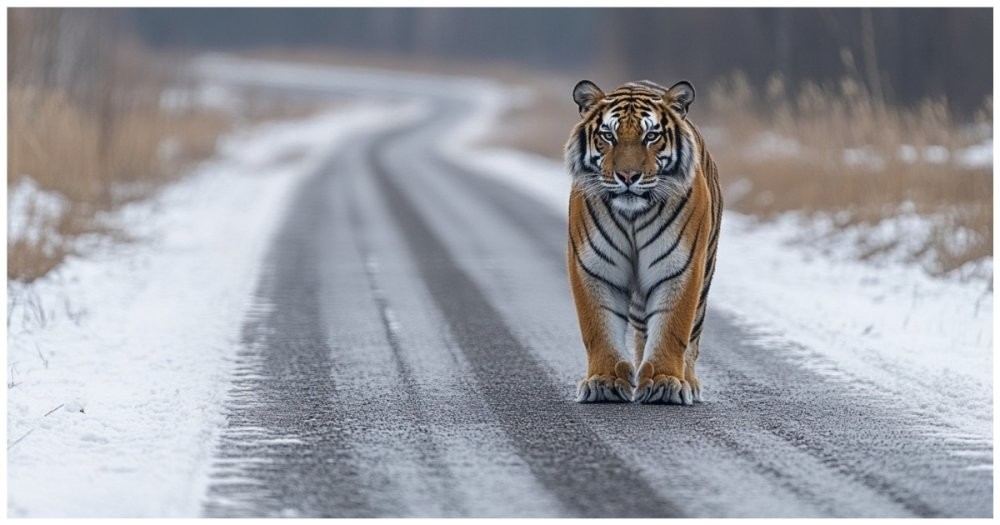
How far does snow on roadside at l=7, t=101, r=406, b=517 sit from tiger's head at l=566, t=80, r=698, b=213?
6.43 feet

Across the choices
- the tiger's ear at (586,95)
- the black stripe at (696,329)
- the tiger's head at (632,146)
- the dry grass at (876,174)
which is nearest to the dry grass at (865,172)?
the dry grass at (876,174)

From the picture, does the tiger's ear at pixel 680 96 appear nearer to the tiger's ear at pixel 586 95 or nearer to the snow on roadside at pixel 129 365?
the tiger's ear at pixel 586 95

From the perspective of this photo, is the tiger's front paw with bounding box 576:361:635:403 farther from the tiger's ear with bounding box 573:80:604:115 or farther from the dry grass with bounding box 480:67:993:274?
the dry grass with bounding box 480:67:993:274

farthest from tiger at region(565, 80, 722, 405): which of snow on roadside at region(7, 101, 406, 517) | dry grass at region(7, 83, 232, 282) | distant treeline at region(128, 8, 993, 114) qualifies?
distant treeline at region(128, 8, 993, 114)

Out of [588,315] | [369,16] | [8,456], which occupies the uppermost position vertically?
[369,16]

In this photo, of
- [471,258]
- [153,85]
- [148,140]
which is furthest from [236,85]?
[471,258]

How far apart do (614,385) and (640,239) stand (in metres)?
0.68

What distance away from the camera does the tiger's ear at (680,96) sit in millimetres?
6773

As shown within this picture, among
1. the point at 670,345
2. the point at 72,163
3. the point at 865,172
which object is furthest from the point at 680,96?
the point at 72,163

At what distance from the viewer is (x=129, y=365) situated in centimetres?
817

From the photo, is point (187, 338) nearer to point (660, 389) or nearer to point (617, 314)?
point (617, 314)

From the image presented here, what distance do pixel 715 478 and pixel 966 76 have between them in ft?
70.3

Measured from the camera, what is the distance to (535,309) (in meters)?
10.7

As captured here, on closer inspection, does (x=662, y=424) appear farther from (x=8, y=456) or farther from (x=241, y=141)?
(x=241, y=141)
